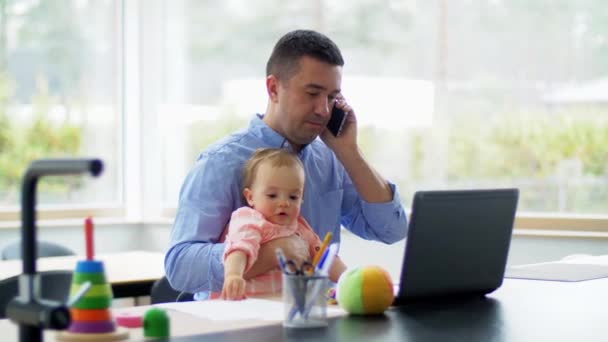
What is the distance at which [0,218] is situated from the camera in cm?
557

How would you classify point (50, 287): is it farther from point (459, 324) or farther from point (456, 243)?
point (459, 324)

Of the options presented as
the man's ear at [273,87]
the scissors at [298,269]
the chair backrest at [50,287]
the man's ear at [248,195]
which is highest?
the man's ear at [273,87]

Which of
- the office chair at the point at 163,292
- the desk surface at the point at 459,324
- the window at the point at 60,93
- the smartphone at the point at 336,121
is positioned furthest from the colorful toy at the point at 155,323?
the window at the point at 60,93

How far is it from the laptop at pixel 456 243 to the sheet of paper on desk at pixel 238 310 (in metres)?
0.19

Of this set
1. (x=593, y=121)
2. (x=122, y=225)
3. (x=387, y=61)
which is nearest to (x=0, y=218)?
(x=122, y=225)

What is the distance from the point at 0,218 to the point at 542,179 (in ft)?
9.66

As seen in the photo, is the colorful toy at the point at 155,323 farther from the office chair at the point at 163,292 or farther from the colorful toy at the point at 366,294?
the office chair at the point at 163,292

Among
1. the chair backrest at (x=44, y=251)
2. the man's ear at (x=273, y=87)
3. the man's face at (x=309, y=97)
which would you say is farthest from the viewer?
the chair backrest at (x=44, y=251)

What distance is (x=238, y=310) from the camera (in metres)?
2.00

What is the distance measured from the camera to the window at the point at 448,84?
4906 mm

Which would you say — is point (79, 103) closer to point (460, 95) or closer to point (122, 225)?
point (122, 225)

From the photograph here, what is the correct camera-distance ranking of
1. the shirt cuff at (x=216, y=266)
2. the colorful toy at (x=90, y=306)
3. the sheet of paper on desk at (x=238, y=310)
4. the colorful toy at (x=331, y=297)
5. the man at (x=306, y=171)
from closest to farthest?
the colorful toy at (x=90, y=306), the sheet of paper on desk at (x=238, y=310), the colorful toy at (x=331, y=297), the shirt cuff at (x=216, y=266), the man at (x=306, y=171)

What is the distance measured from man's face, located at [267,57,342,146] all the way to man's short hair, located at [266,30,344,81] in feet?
0.05

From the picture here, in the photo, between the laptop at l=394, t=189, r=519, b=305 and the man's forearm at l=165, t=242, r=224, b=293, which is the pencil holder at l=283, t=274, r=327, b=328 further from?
the man's forearm at l=165, t=242, r=224, b=293
